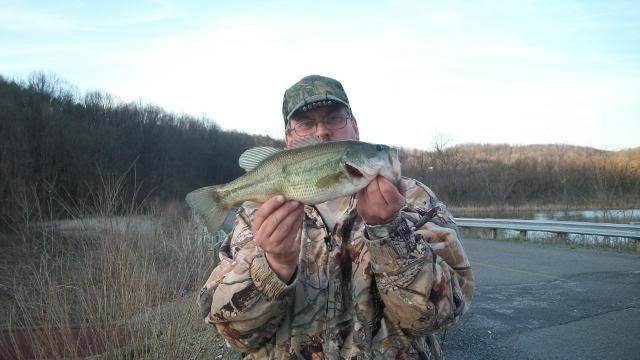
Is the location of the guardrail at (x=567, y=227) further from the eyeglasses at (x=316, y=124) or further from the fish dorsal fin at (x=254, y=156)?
the fish dorsal fin at (x=254, y=156)

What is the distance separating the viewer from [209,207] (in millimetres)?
3078

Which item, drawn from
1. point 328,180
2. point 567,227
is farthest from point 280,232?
point 567,227

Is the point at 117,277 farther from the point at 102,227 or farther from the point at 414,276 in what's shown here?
the point at 414,276

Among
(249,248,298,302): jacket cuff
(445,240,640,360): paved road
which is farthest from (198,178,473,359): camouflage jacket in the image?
(445,240,640,360): paved road

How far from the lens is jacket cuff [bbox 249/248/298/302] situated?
2.38 meters

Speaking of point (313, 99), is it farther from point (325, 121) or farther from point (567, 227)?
point (567, 227)

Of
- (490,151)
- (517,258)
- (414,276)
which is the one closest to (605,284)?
(517,258)

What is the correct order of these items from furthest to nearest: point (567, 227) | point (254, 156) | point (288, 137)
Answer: point (567, 227), point (288, 137), point (254, 156)

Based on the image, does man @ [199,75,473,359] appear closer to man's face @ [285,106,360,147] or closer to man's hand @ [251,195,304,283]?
man's hand @ [251,195,304,283]

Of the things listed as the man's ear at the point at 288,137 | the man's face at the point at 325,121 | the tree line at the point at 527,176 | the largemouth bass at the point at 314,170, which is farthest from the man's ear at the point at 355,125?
the tree line at the point at 527,176

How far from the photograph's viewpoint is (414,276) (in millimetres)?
2334

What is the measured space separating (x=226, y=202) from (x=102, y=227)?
4.61 m

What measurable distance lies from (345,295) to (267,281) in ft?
1.55

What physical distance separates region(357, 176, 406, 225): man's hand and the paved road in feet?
12.6
